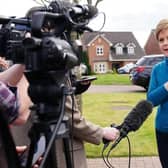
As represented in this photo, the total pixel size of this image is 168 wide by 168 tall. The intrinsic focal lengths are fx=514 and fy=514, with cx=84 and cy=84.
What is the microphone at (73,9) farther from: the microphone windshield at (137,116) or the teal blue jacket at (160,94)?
the teal blue jacket at (160,94)

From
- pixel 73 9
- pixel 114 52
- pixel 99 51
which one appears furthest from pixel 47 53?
pixel 114 52

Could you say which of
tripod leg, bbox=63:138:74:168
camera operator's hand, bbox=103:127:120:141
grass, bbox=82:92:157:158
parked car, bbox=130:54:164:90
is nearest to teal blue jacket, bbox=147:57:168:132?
camera operator's hand, bbox=103:127:120:141

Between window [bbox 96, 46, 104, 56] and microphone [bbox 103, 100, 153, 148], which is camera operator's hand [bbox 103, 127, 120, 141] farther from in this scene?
window [bbox 96, 46, 104, 56]

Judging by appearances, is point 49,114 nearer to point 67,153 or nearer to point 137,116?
point 67,153

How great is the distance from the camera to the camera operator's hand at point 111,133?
3.09 metres

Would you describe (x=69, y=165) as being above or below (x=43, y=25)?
below

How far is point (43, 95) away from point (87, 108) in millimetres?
11911

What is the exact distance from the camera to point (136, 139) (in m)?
8.91

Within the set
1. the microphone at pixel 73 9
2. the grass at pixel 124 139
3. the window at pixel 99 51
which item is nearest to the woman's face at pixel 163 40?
the microphone at pixel 73 9

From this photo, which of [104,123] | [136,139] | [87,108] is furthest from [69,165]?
[87,108]

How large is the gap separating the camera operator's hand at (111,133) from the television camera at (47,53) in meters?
0.56

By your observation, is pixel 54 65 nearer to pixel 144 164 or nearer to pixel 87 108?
pixel 144 164

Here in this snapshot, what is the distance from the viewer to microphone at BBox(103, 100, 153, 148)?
9.95 ft

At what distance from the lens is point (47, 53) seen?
2338mm
